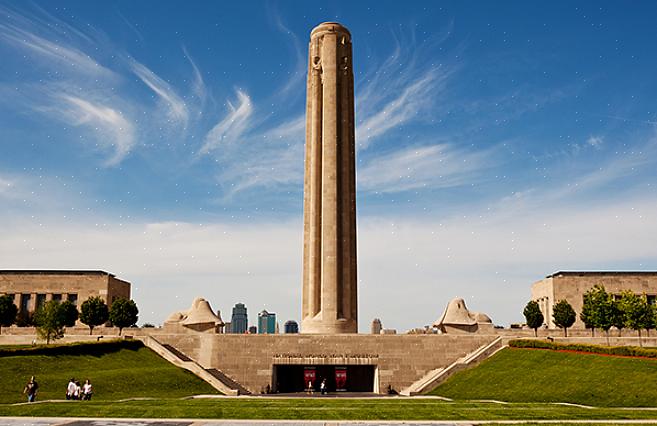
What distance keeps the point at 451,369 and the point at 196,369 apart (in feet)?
72.6

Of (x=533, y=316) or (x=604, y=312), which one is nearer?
(x=604, y=312)

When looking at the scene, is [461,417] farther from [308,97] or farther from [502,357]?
[308,97]

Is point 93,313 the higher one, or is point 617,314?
point 93,313

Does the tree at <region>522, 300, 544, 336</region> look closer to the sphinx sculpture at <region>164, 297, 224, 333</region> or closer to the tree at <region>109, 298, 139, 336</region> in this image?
the sphinx sculpture at <region>164, 297, 224, 333</region>

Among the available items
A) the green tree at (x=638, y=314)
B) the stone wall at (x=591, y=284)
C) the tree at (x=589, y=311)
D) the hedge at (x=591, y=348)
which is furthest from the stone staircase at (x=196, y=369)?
the stone wall at (x=591, y=284)

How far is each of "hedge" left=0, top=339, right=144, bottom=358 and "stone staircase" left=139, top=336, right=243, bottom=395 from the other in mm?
1605

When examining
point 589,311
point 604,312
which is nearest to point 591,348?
point 604,312

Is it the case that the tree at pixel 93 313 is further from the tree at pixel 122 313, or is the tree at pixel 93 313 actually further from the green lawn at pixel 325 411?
the green lawn at pixel 325 411

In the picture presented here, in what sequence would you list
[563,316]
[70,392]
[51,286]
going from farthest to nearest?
[51,286]
[563,316]
[70,392]

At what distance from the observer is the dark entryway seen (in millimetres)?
60781

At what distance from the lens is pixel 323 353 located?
60812 millimetres

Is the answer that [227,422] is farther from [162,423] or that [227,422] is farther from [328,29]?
[328,29]

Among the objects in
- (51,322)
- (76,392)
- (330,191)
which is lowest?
(76,392)

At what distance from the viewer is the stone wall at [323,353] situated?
59.7 metres
